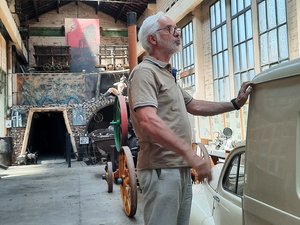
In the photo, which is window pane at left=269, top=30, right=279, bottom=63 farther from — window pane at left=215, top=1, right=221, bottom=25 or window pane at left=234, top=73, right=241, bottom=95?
window pane at left=215, top=1, right=221, bottom=25

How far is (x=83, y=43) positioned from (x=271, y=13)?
12.8 metres

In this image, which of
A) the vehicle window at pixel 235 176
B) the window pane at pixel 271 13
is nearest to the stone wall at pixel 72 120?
the window pane at pixel 271 13

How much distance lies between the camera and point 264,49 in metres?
8.34

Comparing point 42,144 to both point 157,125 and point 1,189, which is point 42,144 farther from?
point 157,125

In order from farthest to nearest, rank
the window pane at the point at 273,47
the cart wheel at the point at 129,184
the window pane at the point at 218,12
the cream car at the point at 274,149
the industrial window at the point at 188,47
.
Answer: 1. the industrial window at the point at 188,47
2. the window pane at the point at 218,12
3. the window pane at the point at 273,47
4. the cart wheel at the point at 129,184
5. the cream car at the point at 274,149

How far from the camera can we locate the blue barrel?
14656 millimetres

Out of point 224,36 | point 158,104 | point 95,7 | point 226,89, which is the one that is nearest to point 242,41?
point 224,36

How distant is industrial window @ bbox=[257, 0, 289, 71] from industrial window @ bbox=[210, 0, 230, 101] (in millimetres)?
1986

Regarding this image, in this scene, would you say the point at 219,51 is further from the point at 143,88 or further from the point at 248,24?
the point at 143,88

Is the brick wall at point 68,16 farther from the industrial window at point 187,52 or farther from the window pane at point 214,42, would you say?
the window pane at point 214,42

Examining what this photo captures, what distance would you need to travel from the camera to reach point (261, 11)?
8.41m

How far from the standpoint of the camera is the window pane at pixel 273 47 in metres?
7.92

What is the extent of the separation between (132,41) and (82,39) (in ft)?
41.6

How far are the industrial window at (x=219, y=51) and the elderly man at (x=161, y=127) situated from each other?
28.3 ft
